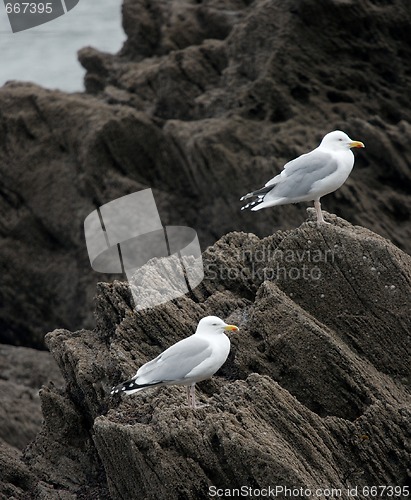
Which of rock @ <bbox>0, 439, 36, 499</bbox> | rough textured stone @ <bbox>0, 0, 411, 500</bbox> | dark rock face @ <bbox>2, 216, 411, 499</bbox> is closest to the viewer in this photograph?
dark rock face @ <bbox>2, 216, 411, 499</bbox>

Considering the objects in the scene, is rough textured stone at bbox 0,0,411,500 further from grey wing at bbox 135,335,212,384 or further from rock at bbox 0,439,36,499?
grey wing at bbox 135,335,212,384

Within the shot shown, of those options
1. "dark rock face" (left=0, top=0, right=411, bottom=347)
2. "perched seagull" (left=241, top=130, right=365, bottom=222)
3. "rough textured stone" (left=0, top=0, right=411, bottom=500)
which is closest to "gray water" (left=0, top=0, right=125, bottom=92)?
"rough textured stone" (left=0, top=0, right=411, bottom=500)

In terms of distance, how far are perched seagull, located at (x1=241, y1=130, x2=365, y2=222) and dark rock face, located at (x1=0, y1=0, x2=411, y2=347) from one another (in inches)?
306

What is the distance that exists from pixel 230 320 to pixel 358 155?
397 inches

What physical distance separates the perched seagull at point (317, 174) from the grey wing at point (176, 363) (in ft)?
8.15

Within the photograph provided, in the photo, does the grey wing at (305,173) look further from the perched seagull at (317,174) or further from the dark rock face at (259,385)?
the dark rock face at (259,385)

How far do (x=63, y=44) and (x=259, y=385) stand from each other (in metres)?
34.0

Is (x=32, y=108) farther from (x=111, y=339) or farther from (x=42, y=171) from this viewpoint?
(x=111, y=339)

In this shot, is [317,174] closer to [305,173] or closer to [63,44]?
[305,173]

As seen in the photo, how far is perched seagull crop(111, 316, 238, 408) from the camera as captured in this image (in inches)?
357

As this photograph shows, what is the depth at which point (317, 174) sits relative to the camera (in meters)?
11.3

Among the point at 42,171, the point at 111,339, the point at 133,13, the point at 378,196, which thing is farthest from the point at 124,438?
the point at 133,13

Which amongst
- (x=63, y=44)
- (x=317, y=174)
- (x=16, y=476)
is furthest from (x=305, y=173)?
(x=63, y=44)

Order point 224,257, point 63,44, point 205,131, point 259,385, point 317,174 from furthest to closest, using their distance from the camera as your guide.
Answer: point 63,44 → point 205,131 → point 224,257 → point 317,174 → point 259,385
